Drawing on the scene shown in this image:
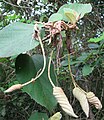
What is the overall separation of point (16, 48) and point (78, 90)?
0.12 meters

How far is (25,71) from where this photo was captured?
0.57 m

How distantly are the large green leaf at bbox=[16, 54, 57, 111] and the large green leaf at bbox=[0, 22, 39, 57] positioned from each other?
0.07 m

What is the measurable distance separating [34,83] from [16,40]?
5.2 inches

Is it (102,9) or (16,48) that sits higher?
(16,48)

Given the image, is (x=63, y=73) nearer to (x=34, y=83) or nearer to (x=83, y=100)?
(x=34, y=83)

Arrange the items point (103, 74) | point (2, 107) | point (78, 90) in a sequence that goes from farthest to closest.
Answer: point (103, 74) → point (2, 107) → point (78, 90)

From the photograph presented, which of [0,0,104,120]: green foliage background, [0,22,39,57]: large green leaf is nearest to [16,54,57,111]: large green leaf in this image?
[0,22,39,57]: large green leaf

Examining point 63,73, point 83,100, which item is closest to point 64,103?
point 83,100

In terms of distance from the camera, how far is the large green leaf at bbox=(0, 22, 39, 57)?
46 cm

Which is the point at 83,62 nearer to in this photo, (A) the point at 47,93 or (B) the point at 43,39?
(A) the point at 47,93

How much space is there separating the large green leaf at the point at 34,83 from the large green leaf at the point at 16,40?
72 millimetres

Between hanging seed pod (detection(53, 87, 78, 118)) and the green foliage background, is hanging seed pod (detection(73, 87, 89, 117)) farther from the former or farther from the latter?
the green foliage background

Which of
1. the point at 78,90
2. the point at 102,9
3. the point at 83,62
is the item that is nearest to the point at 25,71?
the point at 78,90

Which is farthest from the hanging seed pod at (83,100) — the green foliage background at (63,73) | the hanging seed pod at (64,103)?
the green foliage background at (63,73)
